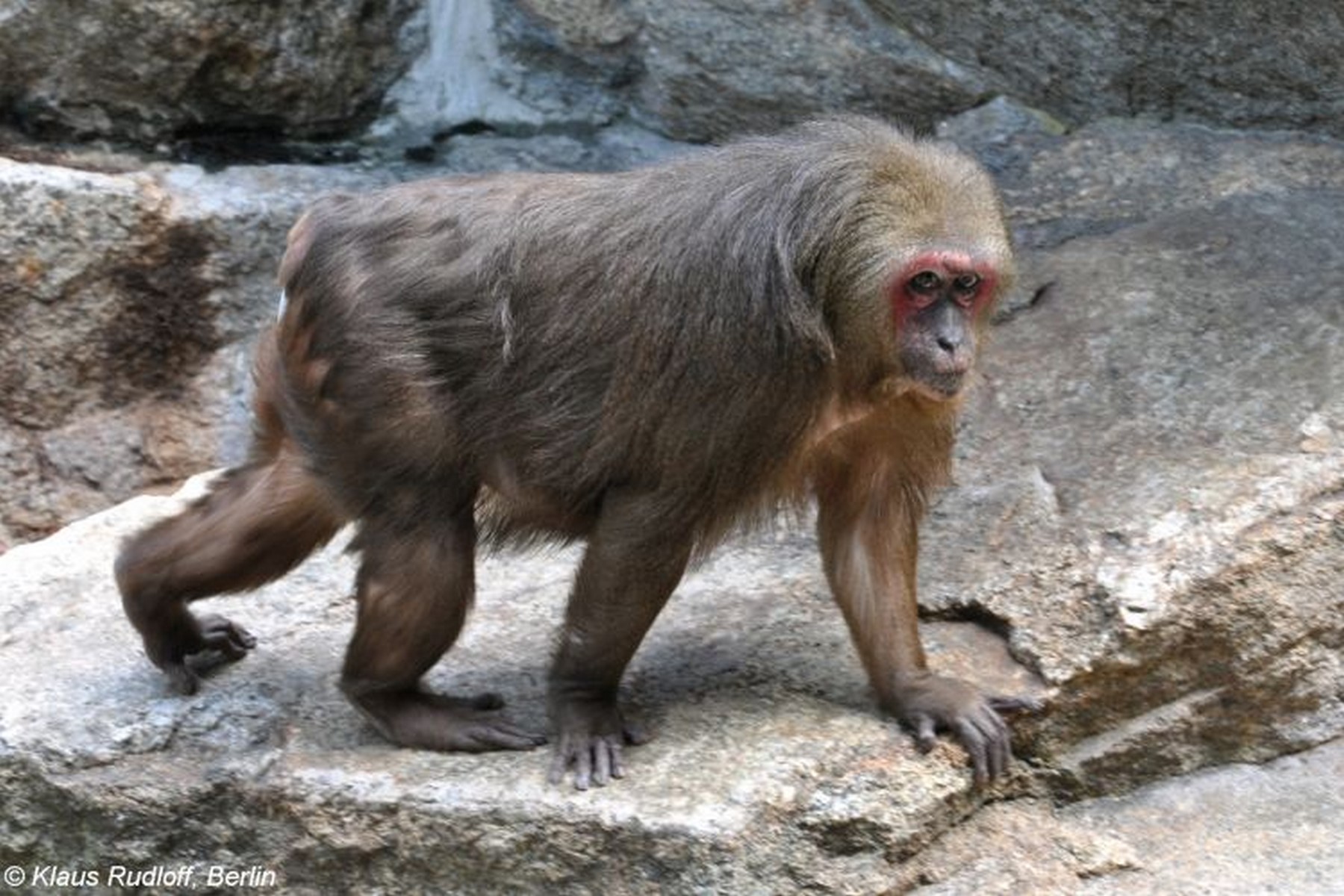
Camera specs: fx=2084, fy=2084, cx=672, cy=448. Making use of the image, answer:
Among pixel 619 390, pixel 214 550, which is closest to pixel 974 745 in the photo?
pixel 619 390

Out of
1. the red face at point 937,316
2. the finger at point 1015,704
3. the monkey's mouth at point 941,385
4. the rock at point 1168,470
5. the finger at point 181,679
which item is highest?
the red face at point 937,316

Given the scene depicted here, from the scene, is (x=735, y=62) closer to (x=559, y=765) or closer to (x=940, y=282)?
(x=940, y=282)

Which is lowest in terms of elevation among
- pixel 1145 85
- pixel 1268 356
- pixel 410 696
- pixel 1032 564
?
pixel 410 696

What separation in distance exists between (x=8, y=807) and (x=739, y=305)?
2940mm

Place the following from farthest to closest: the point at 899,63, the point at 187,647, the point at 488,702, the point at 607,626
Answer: the point at 899,63
the point at 187,647
the point at 488,702
the point at 607,626

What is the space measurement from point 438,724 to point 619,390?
1274mm

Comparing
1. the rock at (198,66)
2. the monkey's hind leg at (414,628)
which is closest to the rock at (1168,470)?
the monkey's hind leg at (414,628)

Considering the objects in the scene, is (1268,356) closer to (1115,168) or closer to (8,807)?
(1115,168)

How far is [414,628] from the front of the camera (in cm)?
657

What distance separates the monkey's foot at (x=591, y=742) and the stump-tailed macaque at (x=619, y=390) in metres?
0.01

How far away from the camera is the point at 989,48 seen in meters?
9.49

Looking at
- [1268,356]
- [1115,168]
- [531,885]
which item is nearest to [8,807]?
[531,885]

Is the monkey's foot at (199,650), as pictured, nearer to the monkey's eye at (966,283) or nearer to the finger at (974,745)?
the finger at (974,745)

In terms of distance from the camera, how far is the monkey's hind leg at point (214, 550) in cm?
705
